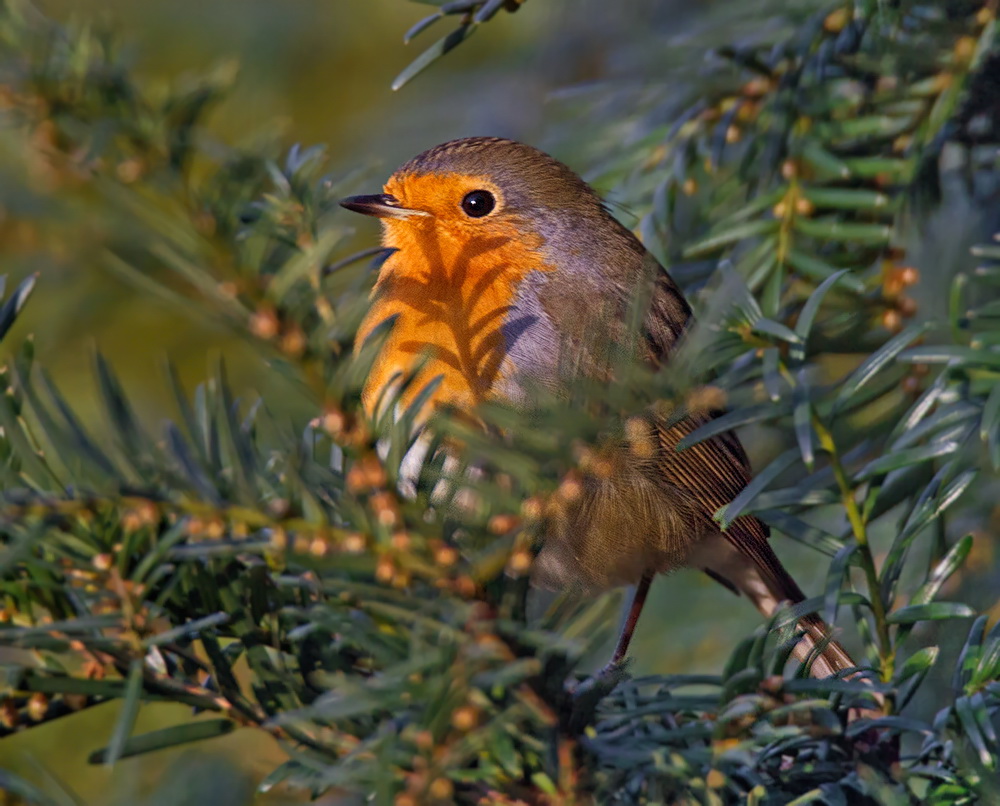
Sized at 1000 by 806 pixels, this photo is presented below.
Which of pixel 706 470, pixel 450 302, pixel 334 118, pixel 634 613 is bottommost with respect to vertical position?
pixel 634 613

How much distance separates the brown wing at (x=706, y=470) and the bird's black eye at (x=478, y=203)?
0.55 metres

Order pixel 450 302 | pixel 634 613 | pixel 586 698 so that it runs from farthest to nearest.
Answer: pixel 634 613 < pixel 450 302 < pixel 586 698

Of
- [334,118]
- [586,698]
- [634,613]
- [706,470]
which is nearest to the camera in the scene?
[586,698]

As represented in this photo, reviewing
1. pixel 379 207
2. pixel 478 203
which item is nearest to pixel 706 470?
pixel 478 203

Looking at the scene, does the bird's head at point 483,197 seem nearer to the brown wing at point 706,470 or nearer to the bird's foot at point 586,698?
the brown wing at point 706,470

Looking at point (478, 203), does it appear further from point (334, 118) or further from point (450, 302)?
point (334, 118)

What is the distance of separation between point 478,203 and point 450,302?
1.48 feet

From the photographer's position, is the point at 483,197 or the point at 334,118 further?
the point at 334,118

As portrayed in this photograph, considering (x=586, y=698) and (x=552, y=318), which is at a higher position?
(x=552, y=318)

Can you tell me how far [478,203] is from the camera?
2809 millimetres

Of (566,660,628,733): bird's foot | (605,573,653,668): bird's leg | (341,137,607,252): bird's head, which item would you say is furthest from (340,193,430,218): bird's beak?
(566,660,628,733): bird's foot

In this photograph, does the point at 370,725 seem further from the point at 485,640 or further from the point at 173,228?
the point at 173,228

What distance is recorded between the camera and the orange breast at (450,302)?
2.04 m

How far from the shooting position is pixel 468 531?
3.18 ft
